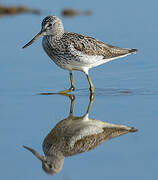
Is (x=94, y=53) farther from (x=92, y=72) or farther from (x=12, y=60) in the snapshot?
(x=12, y=60)

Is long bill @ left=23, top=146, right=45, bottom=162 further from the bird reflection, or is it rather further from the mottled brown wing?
the mottled brown wing

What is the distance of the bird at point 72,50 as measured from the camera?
10508mm

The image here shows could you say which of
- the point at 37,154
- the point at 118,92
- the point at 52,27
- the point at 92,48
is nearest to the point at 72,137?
the point at 37,154

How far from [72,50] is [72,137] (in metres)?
2.44

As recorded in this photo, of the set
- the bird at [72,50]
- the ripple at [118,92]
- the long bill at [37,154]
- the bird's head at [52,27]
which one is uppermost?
the bird's head at [52,27]

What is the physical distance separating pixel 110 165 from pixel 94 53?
154 inches

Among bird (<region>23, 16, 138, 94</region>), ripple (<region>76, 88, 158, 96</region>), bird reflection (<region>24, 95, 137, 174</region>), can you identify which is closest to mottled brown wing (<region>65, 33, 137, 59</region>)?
bird (<region>23, 16, 138, 94</region>)

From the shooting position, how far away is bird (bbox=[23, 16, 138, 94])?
10508 millimetres

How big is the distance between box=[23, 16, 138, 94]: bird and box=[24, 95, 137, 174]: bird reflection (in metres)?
1.34

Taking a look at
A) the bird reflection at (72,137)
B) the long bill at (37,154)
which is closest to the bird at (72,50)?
the bird reflection at (72,137)

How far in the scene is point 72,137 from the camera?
8492 mm

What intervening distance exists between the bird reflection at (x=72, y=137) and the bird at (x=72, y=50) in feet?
4.39

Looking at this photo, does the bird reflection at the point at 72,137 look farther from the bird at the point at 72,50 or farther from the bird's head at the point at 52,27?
the bird's head at the point at 52,27

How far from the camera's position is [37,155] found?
7.75 meters
